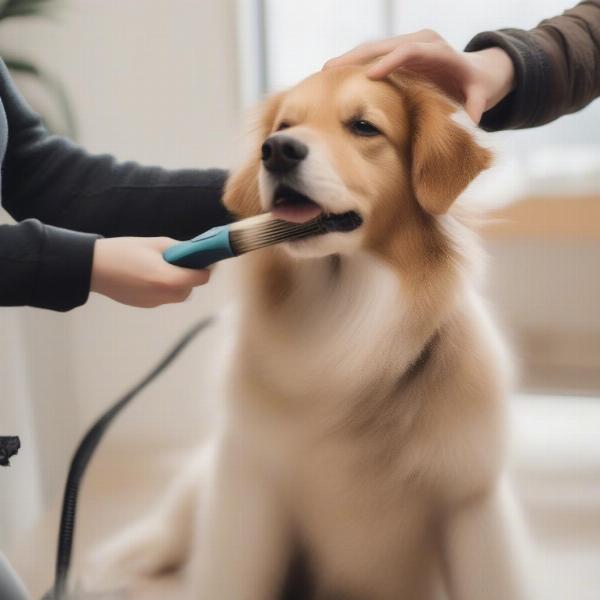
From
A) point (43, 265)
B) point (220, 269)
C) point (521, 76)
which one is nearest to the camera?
point (43, 265)

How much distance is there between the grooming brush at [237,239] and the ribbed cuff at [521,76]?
0.19m

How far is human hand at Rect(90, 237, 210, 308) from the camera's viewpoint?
1.55 feet

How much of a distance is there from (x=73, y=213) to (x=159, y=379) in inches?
12.1

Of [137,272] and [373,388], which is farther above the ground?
[137,272]

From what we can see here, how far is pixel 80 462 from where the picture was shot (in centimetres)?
77

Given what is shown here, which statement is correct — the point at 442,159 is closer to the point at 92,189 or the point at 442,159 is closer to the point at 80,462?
the point at 92,189

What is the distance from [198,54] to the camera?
730 millimetres

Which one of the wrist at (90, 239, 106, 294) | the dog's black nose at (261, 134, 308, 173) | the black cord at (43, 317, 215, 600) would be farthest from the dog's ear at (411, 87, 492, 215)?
the black cord at (43, 317, 215, 600)

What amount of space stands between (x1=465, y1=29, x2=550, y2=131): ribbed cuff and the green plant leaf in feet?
1.43

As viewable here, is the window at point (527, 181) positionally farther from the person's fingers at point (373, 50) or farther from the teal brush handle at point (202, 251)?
the teal brush handle at point (202, 251)

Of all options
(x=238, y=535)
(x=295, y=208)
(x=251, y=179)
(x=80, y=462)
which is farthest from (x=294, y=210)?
(x=80, y=462)

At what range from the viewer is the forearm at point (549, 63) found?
56 cm

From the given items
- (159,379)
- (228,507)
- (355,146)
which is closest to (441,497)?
(228,507)

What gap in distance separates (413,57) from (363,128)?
0.06 m
